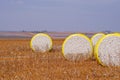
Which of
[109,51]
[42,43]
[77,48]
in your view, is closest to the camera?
[109,51]

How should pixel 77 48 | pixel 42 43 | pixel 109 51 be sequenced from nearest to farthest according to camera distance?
pixel 109 51, pixel 77 48, pixel 42 43

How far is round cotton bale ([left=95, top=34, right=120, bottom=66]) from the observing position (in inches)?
516

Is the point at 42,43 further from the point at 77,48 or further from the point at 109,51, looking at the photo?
the point at 109,51

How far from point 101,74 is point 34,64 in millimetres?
3619

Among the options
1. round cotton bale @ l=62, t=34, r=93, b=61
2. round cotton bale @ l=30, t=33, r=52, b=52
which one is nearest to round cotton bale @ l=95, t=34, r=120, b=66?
round cotton bale @ l=62, t=34, r=93, b=61

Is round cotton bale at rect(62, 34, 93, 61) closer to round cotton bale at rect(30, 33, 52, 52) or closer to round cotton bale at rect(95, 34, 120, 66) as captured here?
round cotton bale at rect(95, 34, 120, 66)

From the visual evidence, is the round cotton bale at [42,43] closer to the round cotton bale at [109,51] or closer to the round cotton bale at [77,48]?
the round cotton bale at [77,48]

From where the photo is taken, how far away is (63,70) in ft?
39.7

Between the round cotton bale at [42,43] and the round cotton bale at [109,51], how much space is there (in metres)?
8.45

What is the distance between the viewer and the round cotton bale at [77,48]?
50.2ft

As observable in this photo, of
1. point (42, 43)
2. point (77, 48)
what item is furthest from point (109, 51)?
point (42, 43)

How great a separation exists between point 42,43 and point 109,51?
9.18m

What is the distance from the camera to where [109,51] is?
13195 millimetres

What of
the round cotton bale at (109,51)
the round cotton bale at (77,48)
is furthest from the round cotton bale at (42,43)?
the round cotton bale at (109,51)
